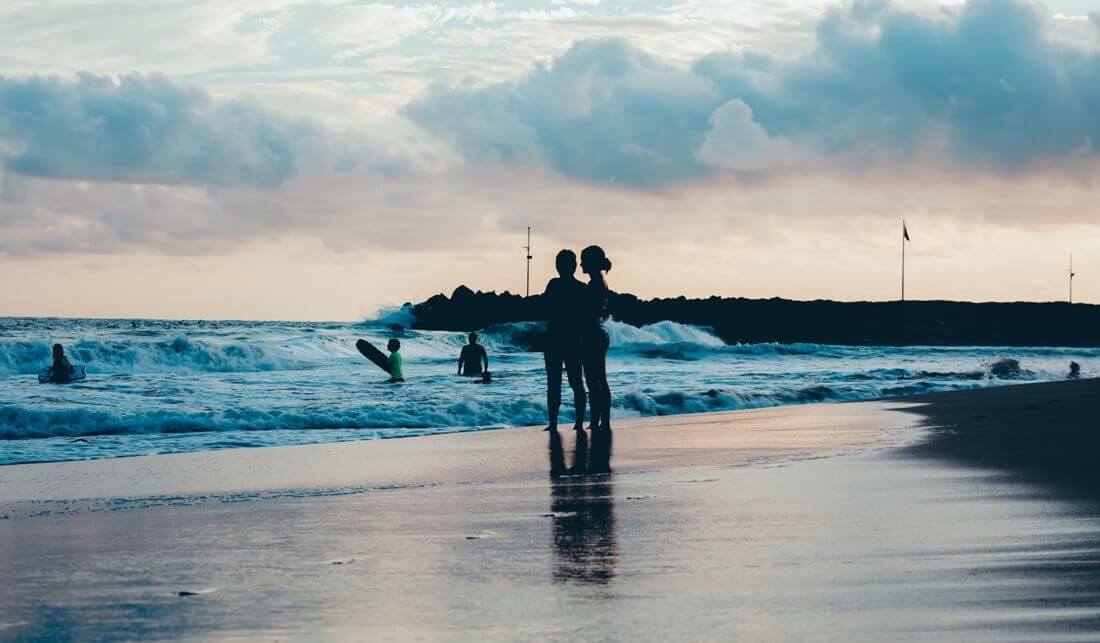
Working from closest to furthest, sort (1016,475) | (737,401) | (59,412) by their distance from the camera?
(1016,475) < (59,412) < (737,401)

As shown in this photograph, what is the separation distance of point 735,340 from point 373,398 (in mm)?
59139

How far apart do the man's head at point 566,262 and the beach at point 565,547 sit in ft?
7.80

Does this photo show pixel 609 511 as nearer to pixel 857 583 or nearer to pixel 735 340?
pixel 857 583

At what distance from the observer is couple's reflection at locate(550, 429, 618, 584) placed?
4668mm

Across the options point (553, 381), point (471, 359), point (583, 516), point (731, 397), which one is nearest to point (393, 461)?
point (553, 381)

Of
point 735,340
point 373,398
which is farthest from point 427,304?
point 373,398

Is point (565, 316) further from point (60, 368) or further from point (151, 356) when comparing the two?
point (151, 356)

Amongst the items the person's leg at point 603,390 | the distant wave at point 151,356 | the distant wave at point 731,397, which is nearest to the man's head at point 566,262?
the person's leg at point 603,390

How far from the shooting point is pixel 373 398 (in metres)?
18.7

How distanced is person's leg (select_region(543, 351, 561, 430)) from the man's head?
76 cm

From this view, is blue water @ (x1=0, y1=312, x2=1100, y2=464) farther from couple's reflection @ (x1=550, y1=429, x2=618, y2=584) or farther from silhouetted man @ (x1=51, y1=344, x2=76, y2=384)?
couple's reflection @ (x1=550, y1=429, x2=618, y2=584)

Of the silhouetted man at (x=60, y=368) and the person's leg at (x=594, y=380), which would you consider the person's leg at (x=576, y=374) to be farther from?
the silhouetted man at (x=60, y=368)

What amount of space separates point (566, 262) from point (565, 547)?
689cm

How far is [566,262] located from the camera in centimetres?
1194
